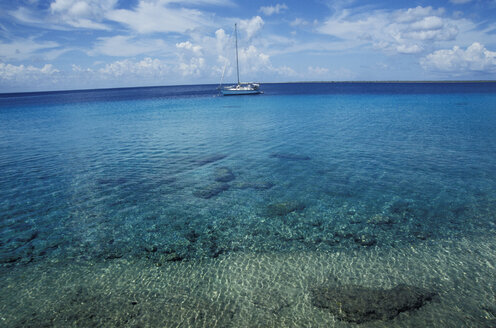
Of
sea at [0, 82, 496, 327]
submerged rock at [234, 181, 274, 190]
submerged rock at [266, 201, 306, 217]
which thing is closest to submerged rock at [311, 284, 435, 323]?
sea at [0, 82, 496, 327]

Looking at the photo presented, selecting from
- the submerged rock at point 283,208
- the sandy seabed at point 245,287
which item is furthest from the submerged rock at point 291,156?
the sandy seabed at point 245,287

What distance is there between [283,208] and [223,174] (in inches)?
264

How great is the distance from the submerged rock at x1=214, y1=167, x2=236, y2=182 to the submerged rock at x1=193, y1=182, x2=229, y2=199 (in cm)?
78

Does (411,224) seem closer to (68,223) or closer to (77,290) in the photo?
(77,290)

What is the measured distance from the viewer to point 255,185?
693 inches

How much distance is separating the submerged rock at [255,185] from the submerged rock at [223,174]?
3.86ft

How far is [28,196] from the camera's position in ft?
53.3

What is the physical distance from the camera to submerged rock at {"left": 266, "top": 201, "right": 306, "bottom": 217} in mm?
13875

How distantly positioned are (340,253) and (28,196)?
58.7 feet

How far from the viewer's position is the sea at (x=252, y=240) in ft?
26.4

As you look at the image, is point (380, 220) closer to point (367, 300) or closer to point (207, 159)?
point (367, 300)

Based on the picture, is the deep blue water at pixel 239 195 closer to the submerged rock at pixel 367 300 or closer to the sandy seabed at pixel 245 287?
the sandy seabed at pixel 245 287

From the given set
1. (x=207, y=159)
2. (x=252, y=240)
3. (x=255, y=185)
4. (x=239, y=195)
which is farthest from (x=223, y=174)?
(x=252, y=240)

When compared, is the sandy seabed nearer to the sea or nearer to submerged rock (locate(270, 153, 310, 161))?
the sea
